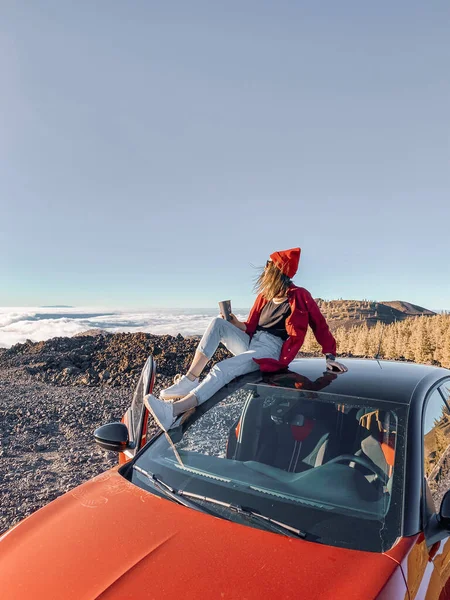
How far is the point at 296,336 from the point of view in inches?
141

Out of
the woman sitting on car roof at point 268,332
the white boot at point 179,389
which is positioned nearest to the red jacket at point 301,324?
the woman sitting on car roof at point 268,332

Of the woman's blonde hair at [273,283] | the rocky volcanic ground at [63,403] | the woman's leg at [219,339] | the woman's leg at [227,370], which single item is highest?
the woman's blonde hair at [273,283]

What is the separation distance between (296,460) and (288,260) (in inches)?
78.6

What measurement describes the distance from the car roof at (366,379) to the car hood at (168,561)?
2.93ft

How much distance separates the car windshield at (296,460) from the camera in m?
1.81

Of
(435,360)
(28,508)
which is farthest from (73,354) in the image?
(435,360)

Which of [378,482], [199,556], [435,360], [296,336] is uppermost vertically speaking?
[296,336]

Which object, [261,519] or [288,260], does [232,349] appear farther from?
[261,519]

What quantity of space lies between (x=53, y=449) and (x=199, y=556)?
537 centimetres

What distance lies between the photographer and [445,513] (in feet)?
5.46

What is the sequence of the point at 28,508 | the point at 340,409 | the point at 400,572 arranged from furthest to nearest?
the point at 28,508 < the point at 340,409 < the point at 400,572

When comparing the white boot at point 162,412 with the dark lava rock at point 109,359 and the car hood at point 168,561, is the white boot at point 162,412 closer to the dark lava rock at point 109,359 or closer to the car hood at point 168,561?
the car hood at point 168,561

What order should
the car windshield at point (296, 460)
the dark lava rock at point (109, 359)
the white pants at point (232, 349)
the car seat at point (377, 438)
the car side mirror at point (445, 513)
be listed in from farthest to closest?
1. the dark lava rock at point (109, 359)
2. the white pants at point (232, 349)
3. the car seat at point (377, 438)
4. the car windshield at point (296, 460)
5. the car side mirror at point (445, 513)

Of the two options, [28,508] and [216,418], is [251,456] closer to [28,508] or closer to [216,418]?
[216,418]
